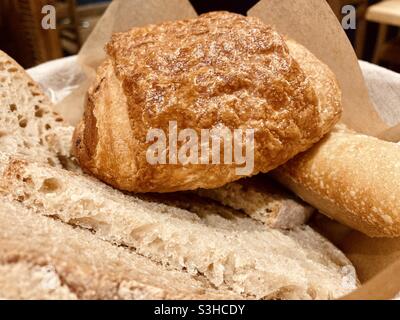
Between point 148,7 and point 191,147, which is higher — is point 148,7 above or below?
above

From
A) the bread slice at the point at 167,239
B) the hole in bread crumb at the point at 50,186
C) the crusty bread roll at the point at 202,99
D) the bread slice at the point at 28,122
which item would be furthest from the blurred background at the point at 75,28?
the hole in bread crumb at the point at 50,186

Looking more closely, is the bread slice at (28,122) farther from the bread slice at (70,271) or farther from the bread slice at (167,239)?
the bread slice at (70,271)

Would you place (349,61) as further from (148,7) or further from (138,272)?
(138,272)

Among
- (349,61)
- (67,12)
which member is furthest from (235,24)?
(67,12)

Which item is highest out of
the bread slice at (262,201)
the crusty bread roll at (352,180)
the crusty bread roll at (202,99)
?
the crusty bread roll at (202,99)

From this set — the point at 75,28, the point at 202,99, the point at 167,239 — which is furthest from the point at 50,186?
the point at 75,28

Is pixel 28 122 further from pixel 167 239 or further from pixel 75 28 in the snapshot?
pixel 75 28
